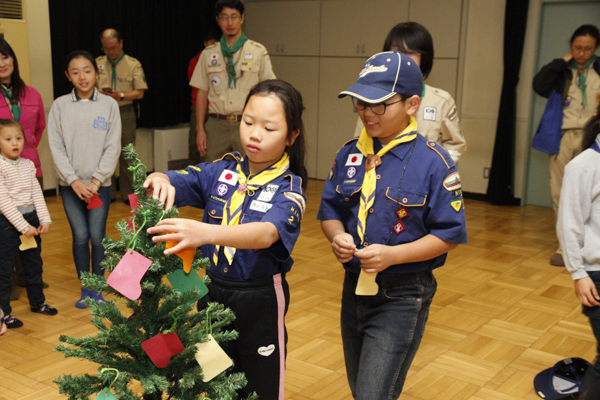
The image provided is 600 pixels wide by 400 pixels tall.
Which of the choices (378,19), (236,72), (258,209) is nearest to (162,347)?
(258,209)

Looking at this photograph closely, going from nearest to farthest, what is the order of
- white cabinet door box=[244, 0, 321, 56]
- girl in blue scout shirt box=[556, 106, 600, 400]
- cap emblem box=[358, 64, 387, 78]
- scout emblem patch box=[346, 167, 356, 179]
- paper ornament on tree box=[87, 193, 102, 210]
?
cap emblem box=[358, 64, 387, 78] → scout emblem patch box=[346, 167, 356, 179] → girl in blue scout shirt box=[556, 106, 600, 400] → paper ornament on tree box=[87, 193, 102, 210] → white cabinet door box=[244, 0, 321, 56]

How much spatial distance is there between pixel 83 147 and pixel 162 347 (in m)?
2.31

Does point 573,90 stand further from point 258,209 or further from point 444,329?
point 258,209

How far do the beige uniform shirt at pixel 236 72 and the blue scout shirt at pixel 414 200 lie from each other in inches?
111

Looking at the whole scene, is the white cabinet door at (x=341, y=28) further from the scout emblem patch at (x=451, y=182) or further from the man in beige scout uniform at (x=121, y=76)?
the scout emblem patch at (x=451, y=182)

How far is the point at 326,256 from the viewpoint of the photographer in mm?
4480

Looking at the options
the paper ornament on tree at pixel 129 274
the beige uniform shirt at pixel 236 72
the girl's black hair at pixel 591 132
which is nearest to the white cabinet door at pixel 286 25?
the beige uniform shirt at pixel 236 72

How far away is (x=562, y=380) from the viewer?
8.35 feet

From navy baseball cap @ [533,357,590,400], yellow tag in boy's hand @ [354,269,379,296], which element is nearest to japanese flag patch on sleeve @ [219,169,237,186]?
yellow tag in boy's hand @ [354,269,379,296]

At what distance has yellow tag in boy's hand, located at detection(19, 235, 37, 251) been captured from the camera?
3.15 metres

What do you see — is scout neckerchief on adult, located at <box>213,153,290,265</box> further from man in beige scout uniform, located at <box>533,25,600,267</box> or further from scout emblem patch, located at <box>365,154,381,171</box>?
man in beige scout uniform, located at <box>533,25,600,267</box>

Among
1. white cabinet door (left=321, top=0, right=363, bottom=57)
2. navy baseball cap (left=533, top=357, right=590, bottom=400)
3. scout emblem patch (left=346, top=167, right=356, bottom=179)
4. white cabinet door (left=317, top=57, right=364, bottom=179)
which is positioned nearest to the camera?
scout emblem patch (left=346, top=167, right=356, bottom=179)

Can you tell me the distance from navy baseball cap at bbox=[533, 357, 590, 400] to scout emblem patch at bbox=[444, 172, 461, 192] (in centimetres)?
139

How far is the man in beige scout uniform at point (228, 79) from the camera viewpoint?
4.30 metres
